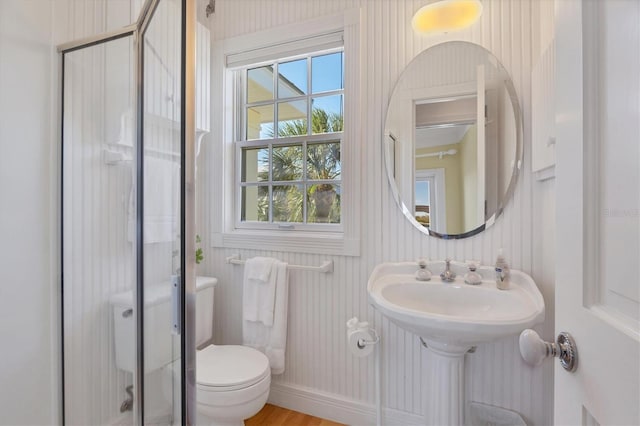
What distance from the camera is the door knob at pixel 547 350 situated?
1.73ft

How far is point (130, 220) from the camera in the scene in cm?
105

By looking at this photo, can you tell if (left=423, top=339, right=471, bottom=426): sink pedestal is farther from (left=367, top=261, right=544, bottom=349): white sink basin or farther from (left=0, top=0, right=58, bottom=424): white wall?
(left=0, top=0, right=58, bottom=424): white wall

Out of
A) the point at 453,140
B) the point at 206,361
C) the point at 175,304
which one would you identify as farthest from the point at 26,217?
the point at 453,140

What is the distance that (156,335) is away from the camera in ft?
3.15

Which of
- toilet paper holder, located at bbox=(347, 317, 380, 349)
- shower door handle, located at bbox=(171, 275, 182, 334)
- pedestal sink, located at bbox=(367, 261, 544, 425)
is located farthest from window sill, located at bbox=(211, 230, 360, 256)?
shower door handle, located at bbox=(171, 275, 182, 334)

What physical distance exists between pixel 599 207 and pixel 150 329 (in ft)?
3.90

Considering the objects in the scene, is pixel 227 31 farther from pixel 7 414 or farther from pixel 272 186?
pixel 7 414

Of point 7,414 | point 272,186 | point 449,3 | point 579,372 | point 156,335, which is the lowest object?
point 7,414

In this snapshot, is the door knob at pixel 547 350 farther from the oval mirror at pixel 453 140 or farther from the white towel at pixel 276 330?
the white towel at pixel 276 330

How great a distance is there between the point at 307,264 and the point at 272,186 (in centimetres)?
58

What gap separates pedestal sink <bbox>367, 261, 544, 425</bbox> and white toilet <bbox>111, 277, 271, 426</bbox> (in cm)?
69

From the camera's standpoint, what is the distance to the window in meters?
1.82

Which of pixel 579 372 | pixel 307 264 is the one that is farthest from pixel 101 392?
pixel 579 372

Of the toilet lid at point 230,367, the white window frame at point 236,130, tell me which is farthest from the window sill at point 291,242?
the toilet lid at point 230,367
